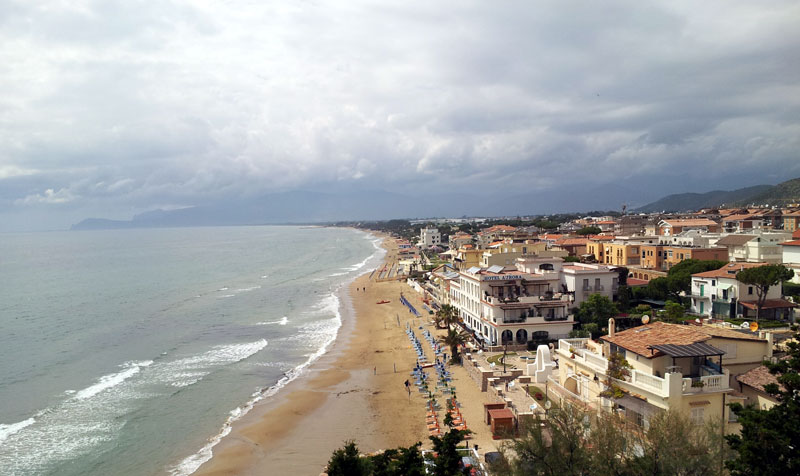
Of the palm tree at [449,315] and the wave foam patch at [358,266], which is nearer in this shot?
the palm tree at [449,315]

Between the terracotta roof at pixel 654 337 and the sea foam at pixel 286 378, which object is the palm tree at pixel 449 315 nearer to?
the sea foam at pixel 286 378

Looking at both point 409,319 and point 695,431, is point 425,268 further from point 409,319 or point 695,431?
point 695,431

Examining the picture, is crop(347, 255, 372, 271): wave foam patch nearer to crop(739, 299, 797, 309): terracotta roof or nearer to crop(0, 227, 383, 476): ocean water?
crop(0, 227, 383, 476): ocean water

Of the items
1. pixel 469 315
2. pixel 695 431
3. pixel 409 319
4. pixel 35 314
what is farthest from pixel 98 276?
pixel 695 431

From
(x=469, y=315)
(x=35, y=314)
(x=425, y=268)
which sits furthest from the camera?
(x=425, y=268)

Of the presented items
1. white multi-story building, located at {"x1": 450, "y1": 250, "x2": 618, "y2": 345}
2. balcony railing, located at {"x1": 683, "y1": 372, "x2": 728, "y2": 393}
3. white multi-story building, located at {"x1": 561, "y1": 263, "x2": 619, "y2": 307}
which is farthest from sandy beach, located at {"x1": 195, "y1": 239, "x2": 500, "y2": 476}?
white multi-story building, located at {"x1": 561, "y1": 263, "x2": 619, "y2": 307}

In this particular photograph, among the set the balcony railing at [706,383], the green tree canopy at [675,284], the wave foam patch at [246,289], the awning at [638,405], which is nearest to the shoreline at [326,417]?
the awning at [638,405]
